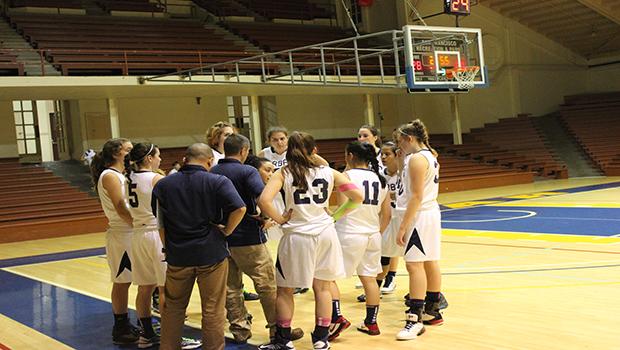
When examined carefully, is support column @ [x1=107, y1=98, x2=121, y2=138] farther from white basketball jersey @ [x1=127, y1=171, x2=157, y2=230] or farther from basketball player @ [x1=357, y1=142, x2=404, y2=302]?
white basketball jersey @ [x1=127, y1=171, x2=157, y2=230]

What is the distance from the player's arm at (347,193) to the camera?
4.83m

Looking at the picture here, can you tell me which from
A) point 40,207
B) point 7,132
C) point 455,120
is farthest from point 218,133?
point 455,120

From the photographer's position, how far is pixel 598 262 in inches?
299

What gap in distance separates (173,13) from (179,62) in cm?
617

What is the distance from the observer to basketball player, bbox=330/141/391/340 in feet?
16.8

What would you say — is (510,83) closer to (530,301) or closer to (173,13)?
(173,13)

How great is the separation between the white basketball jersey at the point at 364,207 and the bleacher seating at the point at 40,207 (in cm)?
1223

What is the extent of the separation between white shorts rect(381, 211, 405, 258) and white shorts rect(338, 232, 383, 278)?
3.24ft

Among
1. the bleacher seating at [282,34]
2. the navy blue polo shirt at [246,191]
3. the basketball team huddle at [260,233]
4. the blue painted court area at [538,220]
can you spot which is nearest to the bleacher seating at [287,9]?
the bleacher seating at [282,34]

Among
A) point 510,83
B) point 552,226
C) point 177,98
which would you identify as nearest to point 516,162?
point 510,83

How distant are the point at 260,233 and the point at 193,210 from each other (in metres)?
0.91

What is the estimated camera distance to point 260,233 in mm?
5223

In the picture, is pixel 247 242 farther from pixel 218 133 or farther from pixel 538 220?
pixel 538 220

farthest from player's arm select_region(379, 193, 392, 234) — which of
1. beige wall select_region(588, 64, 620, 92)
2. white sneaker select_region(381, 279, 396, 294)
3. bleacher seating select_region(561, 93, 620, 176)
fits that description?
beige wall select_region(588, 64, 620, 92)
